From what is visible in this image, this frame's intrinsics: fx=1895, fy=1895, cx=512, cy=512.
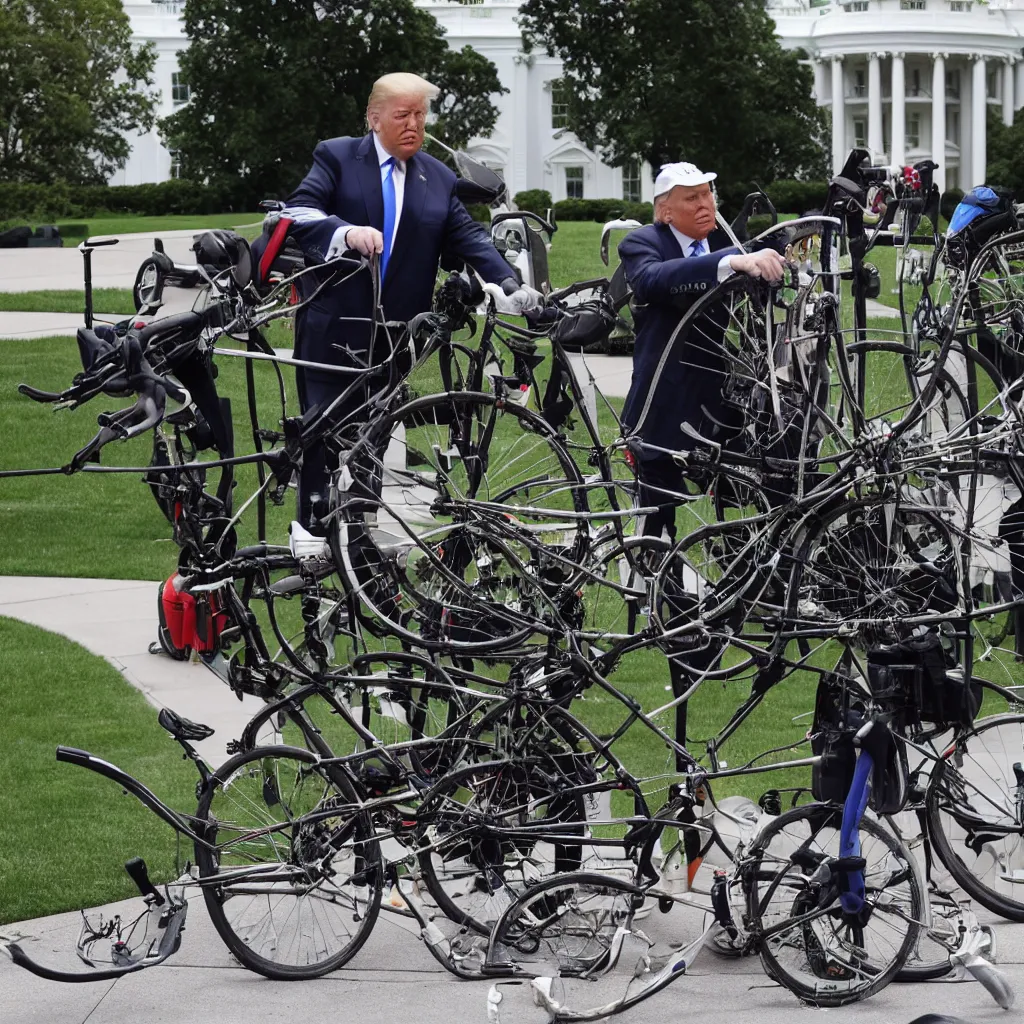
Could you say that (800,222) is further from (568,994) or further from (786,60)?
(786,60)

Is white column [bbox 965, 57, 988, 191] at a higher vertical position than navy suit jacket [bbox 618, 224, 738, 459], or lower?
higher

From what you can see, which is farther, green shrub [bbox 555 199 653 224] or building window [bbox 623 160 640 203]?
building window [bbox 623 160 640 203]

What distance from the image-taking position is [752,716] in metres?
8.44

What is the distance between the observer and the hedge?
43875mm

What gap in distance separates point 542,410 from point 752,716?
217 cm

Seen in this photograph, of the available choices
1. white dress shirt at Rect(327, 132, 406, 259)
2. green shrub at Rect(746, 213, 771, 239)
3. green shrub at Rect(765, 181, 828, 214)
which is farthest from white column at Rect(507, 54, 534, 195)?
white dress shirt at Rect(327, 132, 406, 259)

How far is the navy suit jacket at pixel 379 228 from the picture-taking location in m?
6.80

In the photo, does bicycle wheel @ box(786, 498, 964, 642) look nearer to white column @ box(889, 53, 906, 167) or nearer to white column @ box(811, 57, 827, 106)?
white column @ box(889, 53, 906, 167)

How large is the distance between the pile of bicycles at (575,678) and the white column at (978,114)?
84.5 metres

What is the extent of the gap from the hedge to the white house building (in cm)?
3480

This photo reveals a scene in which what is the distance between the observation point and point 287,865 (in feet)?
18.3

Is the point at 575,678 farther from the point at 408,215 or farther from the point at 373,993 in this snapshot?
the point at 408,215

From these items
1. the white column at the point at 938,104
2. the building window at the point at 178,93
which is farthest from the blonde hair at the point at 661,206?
the white column at the point at 938,104

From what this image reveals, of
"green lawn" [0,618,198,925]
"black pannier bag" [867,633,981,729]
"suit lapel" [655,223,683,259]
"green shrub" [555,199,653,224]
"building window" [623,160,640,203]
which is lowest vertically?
"green lawn" [0,618,198,925]
